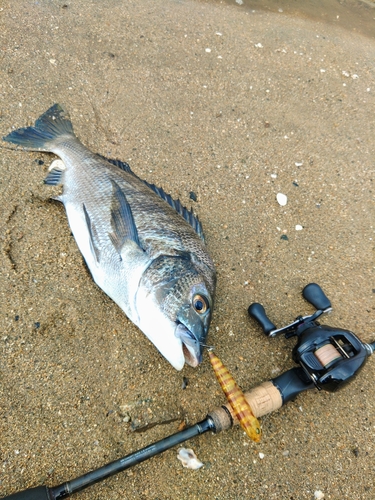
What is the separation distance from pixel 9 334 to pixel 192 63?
322cm

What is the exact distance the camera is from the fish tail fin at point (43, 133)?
2.99m

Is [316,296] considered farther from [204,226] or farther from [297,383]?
[204,226]

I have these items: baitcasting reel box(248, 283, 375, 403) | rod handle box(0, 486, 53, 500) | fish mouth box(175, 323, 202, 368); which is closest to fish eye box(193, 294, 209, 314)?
fish mouth box(175, 323, 202, 368)

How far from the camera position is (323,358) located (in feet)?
6.89

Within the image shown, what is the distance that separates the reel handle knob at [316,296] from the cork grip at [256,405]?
726mm

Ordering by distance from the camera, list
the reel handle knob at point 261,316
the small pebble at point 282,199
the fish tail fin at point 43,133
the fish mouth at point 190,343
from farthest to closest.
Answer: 1. the small pebble at point 282,199
2. the fish tail fin at point 43,133
3. the reel handle knob at point 261,316
4. the fish mouth at point 190,343

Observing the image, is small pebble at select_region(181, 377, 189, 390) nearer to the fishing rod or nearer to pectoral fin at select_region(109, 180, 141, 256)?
the fishing rod

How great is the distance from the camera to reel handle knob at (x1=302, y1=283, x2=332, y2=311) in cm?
262

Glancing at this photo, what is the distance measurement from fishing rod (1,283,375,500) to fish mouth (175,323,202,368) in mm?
343

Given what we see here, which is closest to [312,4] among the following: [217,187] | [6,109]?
[217,187]

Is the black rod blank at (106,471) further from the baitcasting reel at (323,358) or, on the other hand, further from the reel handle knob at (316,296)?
the reel handle knob at (316,296)

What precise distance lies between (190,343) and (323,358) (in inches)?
30.3

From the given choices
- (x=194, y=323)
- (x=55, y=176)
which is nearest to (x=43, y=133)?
(x=55, y=176)

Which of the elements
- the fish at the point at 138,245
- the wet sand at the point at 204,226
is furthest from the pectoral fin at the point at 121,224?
the wet sand at the point at 204,226
